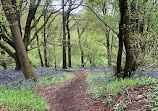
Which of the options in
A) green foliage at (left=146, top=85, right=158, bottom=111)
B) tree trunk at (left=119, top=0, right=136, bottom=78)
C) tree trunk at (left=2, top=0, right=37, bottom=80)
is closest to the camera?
green foliage at (left=146, top=85, right=158, bottom=111)

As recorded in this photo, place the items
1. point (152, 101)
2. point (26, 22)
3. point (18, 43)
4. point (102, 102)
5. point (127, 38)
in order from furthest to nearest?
1. point (26, 22)
2. point (18, 43)
3. point (127, 38)
4. point (102, 102)
5. point (152, 101)

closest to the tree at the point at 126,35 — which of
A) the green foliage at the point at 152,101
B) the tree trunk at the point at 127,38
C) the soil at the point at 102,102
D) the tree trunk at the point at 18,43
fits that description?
the tree trunk at the point at 127,38

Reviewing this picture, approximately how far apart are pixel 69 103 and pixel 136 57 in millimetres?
3791

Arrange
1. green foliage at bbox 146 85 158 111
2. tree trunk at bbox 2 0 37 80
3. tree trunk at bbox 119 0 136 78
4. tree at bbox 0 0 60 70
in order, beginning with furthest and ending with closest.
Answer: tree at bbox 0 0 60 70, tree trunk at bbox 2 0 37 80, tree trunk at bbox 119 0 136 78, green foliage at bbox 146 85 158 111

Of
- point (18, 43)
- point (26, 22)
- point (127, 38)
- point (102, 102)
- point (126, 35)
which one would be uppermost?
point (26, 22)

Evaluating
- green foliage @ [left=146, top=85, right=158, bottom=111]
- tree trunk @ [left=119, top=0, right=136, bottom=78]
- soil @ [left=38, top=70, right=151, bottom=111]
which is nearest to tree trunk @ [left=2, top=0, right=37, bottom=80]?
soil @ [left=38, top=70, right=151, bottom=111]

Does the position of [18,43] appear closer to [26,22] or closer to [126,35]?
[26,22]

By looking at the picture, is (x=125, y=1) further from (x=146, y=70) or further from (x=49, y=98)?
(x=49, y=98)

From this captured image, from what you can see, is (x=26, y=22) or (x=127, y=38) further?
(x=26, y=22)

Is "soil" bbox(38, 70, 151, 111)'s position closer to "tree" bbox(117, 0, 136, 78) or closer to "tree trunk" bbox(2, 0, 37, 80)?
"tree" bbox(117, 0, 136, 78)

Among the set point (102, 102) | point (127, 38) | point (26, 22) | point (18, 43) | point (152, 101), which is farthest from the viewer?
point (26, 22)

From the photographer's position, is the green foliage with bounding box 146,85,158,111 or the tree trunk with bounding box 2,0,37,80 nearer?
the green foliage with bounding box 146,85,158,111

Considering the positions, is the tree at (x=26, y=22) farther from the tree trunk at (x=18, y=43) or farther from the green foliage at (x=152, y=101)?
the green foliage at (x=152, y=101)

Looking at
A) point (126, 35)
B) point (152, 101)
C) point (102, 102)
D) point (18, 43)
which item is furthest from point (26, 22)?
point (152, 101)
